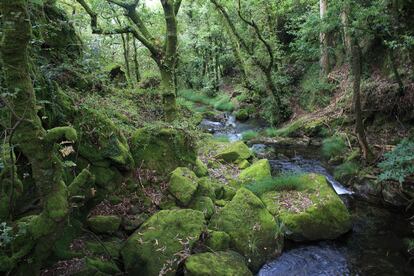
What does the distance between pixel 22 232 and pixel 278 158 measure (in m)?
9.10

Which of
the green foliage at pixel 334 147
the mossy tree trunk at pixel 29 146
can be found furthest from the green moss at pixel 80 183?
the green foliage at pixel 334 147

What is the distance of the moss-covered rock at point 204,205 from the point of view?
5.84m

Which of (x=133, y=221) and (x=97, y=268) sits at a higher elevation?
(x=133, y=221)

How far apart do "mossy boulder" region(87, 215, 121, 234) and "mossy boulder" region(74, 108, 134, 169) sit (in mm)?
940

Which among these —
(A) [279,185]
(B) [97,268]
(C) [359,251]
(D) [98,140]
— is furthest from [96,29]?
(C) [359,251]

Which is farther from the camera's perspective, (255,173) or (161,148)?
(255,173)

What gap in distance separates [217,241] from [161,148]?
7.40 ft

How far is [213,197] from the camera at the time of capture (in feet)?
21.2

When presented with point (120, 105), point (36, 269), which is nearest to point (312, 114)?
point (120, 105)

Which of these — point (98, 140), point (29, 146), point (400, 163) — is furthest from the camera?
point (400, 163)

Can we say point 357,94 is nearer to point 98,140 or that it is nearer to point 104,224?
point 98,140

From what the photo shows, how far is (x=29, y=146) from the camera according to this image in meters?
3.24

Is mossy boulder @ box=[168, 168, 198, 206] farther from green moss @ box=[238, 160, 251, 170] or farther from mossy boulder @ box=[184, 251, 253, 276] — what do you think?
green moss @ box=[238, 160, 251, 170]

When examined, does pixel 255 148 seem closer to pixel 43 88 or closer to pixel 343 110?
pixel 343 110
